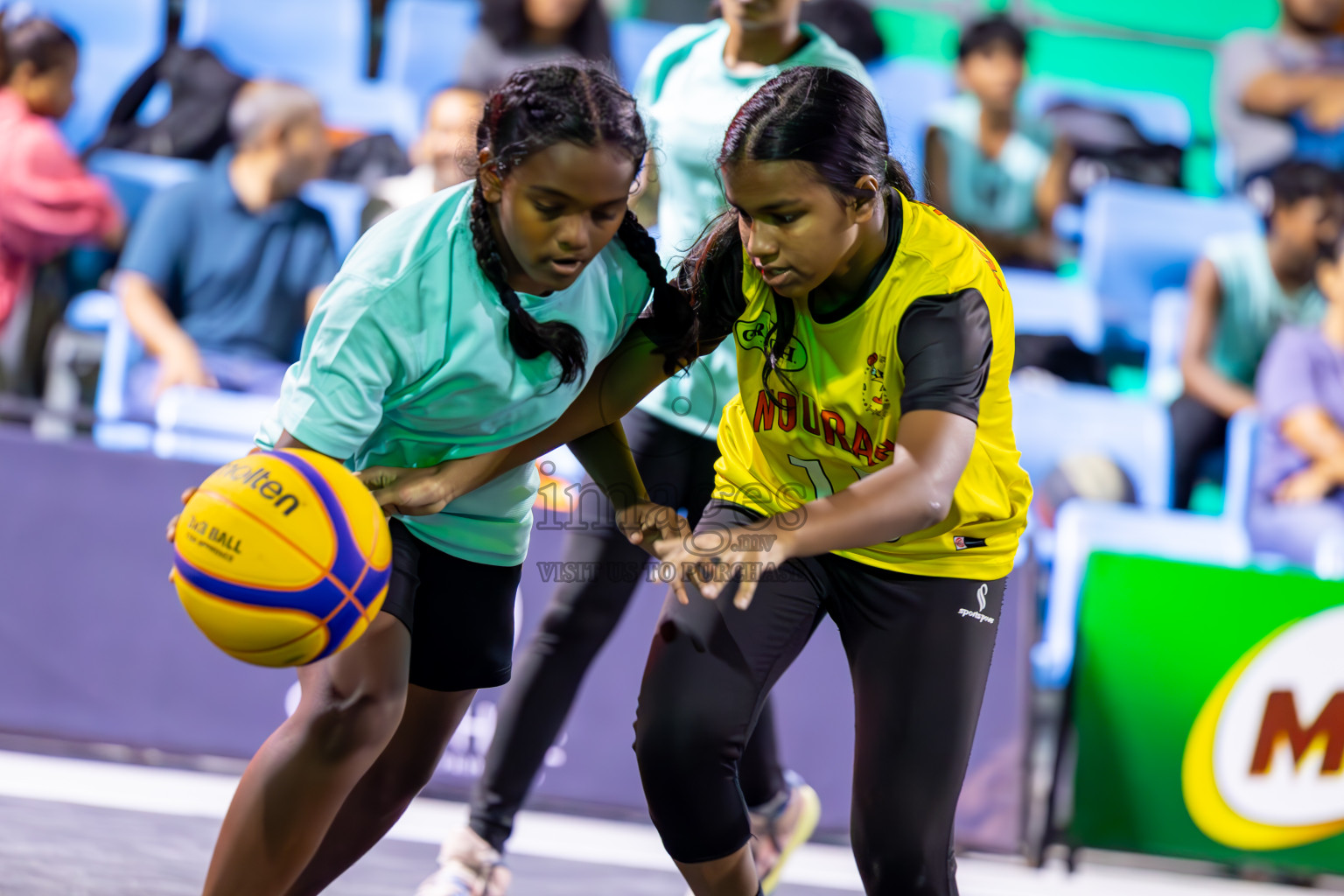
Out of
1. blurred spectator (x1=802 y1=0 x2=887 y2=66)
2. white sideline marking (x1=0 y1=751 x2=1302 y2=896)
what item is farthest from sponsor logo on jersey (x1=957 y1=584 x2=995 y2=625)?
blurred spectator (x1=802 y1=0 x2=887 y2=66)

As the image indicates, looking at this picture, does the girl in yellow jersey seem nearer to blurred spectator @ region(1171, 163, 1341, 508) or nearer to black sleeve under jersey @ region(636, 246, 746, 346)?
black sleeve under jersey @ region(636, 246, 746, 346)

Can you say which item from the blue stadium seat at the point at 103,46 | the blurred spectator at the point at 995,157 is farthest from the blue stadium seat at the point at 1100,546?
the blue stadium seat at the point at 103,46

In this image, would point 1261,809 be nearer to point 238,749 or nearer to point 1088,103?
point 238,749

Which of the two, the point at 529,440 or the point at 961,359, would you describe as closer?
the point at 961,359

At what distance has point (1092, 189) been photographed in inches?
241

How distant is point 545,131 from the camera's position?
1991mm

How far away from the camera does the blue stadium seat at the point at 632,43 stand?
245 inches

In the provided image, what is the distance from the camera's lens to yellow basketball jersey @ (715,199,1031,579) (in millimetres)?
2139

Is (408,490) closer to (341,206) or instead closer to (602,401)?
(602,401)

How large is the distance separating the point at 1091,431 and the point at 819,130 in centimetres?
347

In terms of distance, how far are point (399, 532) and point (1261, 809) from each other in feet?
9.71

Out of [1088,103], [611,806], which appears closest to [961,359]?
[611,806]

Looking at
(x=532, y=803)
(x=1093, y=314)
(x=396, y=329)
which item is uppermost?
(x=396, y=329)

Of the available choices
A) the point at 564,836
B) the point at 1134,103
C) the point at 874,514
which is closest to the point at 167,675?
the point at 564,836
